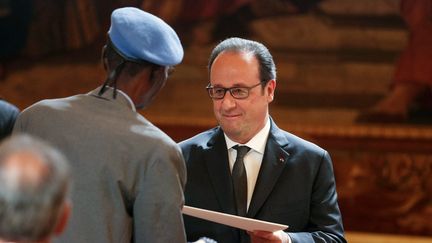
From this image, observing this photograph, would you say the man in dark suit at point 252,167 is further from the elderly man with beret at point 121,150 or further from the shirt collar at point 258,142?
the elderly man with beret at point 121,150

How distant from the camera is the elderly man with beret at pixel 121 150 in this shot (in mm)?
3078

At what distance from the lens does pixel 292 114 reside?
31.2 feet

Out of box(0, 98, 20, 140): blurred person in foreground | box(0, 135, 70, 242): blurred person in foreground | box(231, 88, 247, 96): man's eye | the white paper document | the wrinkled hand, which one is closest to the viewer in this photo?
box(0, 135, 70, 242): blurred person in foreground

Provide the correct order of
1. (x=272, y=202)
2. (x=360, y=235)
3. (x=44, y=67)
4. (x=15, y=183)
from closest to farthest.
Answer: (x=15, y=183)
(x=272, y=202)
(x=360, y=235)
(x=44, y=67)

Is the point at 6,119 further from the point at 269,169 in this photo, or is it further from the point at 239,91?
the point at 269,169

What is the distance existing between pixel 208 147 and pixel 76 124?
1331 millimetres

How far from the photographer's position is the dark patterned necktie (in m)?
4.21

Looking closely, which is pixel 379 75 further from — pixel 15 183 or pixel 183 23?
A: pixel 15 183

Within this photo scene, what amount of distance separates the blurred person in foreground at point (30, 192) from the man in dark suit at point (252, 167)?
2.19 m

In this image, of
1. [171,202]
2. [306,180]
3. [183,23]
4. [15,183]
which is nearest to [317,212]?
[306,180]

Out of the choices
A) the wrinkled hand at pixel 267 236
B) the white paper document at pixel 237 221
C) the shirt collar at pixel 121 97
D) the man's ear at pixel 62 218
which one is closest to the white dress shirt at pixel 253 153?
the wrinkled hand at pixel 267 236

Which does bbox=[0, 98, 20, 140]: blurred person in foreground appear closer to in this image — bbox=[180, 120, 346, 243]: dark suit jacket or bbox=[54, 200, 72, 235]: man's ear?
bbox=[180, 120, 346, 243]: dark suit jacket

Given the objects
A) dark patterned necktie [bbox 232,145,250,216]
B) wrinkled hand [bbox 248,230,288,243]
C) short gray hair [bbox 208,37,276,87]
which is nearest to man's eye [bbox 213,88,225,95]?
short gray hair [bbox 208,37,276,87]

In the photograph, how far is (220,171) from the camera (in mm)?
4281
